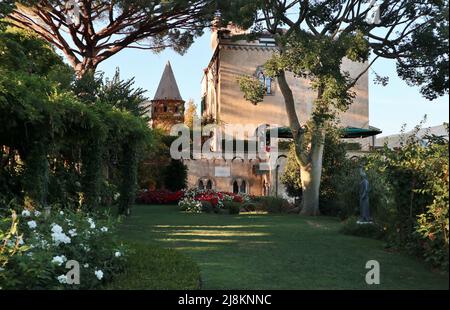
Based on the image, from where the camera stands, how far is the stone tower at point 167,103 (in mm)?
44281

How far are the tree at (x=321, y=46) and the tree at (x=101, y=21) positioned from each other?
7676 mm

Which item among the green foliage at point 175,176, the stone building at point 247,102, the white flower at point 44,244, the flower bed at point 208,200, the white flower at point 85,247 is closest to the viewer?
the white flower at point 44,244

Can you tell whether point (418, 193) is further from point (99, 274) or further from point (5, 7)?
point (5, 7)

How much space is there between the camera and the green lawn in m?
6.37

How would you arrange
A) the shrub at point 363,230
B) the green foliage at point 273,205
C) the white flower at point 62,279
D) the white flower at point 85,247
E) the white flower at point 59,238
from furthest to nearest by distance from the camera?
the green foliage at point 273,205, the shrub at point 363,230, the white flower at point 85,247, the white flower at point 59,238, the white flower at point 62,279

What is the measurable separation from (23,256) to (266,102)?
1135 inches

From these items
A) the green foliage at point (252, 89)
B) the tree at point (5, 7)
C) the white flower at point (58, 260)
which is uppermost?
the tree at point (5, 7)

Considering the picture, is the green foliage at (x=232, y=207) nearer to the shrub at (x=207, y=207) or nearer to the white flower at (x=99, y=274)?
the shrub at (x=207, y=207)

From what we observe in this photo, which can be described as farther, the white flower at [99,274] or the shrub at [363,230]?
the shrub at [363,230]

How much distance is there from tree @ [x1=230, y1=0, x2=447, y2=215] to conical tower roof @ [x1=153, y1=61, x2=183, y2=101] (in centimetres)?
2849

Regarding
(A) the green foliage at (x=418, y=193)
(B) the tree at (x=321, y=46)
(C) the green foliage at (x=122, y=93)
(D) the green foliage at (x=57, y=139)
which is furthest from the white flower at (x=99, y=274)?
(C) the green foliage at (x=122, y=93)

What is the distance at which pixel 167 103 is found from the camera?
155ft

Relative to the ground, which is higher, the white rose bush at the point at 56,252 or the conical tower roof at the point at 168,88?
the conical tower roof at the point at 168,88

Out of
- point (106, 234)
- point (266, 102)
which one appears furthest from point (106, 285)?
point (266, 102)
